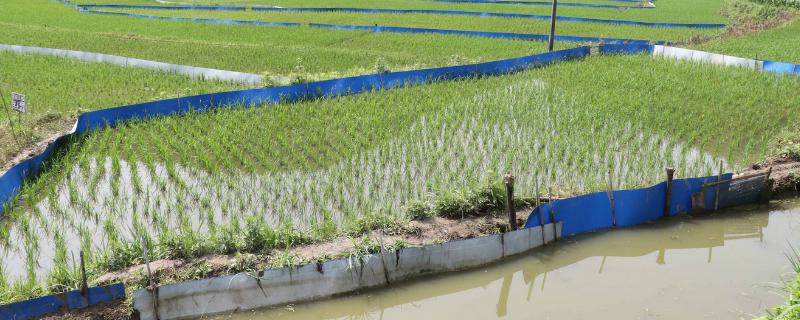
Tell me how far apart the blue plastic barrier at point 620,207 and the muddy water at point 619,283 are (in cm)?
13

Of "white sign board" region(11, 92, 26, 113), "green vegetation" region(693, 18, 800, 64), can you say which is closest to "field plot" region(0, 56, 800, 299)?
"white sign board" region(11, 92, 26, 113)

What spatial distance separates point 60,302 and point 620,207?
5.23m

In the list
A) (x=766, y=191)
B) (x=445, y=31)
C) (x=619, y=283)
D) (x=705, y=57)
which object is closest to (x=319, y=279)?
(x=619, y=283)

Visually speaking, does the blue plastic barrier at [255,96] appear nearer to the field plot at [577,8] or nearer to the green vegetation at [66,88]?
the green vegetation at [66,88]

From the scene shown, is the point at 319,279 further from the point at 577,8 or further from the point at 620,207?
the point at 577,8

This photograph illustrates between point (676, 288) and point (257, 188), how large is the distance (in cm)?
447

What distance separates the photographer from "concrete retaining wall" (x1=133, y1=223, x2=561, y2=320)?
17.2ft

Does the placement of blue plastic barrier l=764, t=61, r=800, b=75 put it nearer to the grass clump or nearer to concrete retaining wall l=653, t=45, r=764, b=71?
concrete retaining wall l=653, t=45, r=764, b=71

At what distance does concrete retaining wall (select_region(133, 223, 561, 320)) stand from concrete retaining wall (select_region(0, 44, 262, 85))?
739 centimetres

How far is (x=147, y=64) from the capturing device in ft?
46.6

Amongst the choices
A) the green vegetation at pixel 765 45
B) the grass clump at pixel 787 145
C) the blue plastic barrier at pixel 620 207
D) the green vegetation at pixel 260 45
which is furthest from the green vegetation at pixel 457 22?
the blue plastic barrier at pixel 620 207

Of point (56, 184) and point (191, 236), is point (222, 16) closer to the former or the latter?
point (56, 184)

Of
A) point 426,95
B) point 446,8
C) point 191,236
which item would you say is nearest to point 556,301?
point 191,236

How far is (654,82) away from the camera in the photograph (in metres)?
12.4
